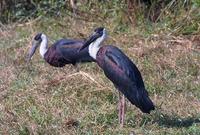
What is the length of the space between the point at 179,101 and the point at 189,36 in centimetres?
296

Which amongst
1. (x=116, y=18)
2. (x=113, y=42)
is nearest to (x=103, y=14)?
(x=116, y=18)

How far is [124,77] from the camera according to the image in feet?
21.8

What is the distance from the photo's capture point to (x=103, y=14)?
11625 millimetres

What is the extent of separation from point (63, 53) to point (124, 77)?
8.17 ft

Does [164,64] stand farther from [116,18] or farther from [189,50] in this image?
[116,18]

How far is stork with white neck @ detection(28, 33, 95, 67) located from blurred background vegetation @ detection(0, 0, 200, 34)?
1901 millimetres

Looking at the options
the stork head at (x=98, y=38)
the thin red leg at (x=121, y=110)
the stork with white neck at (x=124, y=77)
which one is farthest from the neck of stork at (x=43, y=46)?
the thin red leg at (x=121, y=110)

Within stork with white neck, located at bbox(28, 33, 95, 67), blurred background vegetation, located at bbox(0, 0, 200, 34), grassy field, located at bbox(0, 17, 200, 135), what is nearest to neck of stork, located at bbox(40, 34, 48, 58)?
stork with white neck, located at bbox(28, 33, 95, 67)

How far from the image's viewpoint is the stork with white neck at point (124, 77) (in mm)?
6516

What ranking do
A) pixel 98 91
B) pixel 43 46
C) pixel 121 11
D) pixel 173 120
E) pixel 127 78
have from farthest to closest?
pixel 121 11 < pixel 43 46 < pixel 98 91 < pixel 173 120 < pixel 127 78

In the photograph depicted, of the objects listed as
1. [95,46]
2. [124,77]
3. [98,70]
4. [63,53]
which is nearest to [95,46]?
[95,46]

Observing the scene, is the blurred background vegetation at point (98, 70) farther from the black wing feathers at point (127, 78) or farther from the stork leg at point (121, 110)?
the black wing feathers at point (127, 78)

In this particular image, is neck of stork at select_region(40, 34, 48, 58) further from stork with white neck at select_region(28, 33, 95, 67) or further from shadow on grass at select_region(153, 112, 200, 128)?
shadow on grass at select_region(153, 112, 200, 128)

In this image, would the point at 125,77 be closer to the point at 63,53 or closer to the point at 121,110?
the point at 121,110
